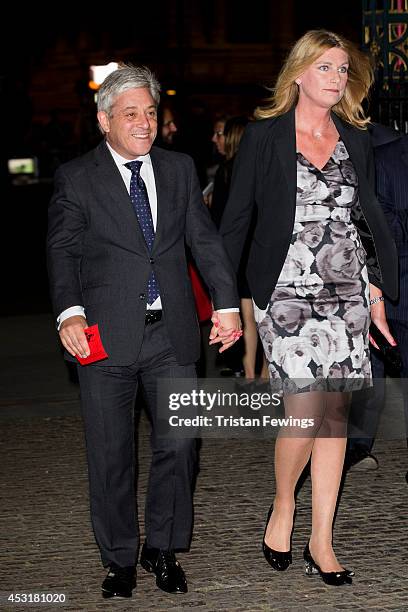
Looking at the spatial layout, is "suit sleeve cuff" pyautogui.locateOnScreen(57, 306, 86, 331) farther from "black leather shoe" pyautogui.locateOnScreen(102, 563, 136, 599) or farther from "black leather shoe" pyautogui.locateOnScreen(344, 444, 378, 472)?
"black leather shoe" pyautogui.locateOnScreen(344, 444, 378, 472)

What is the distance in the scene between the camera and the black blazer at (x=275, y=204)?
5.23 meters

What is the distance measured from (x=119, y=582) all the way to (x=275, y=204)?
63.0 inches

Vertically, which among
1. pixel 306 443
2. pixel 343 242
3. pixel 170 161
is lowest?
pixel 306 443

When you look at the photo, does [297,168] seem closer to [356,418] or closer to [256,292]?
[256,292]

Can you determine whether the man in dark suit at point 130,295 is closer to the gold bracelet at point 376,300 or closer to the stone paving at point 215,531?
the stone paving at point 215,531

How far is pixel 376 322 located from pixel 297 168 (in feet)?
2.73

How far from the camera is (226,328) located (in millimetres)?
5188

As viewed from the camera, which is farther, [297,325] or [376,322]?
[376,322]

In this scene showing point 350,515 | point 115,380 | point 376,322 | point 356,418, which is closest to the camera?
point 115,380

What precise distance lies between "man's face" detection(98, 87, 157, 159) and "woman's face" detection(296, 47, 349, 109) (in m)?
0.65

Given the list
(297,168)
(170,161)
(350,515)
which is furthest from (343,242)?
(350,515)

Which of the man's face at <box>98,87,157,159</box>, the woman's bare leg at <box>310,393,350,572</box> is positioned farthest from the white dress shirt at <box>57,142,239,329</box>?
the woman's bare leg at <box>310,393,350,572</box>

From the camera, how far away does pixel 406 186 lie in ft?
21.0

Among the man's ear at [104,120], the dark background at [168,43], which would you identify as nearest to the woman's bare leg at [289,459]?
the man's ear at [104,120]
